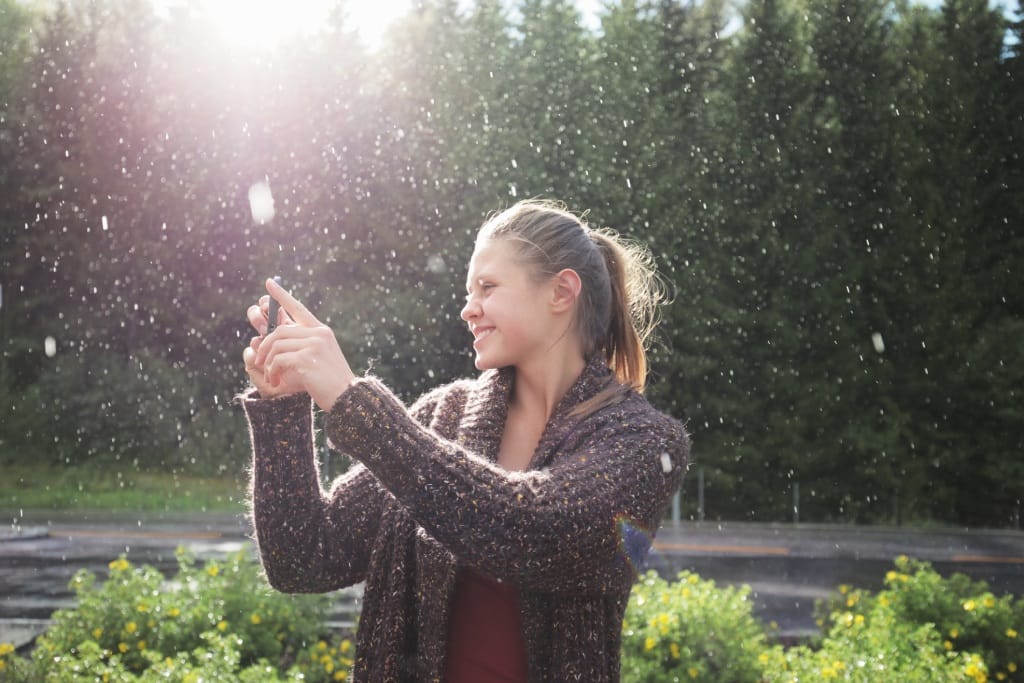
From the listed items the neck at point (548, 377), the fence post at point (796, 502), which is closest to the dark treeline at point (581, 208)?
the fence post at point (796, 502)

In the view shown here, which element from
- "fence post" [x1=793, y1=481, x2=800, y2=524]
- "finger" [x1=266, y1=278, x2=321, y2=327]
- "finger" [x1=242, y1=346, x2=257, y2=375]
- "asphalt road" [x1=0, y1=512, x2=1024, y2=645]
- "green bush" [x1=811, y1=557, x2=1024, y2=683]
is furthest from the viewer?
"fence post" [x1=793, y1=481, x2=800, y2=524]

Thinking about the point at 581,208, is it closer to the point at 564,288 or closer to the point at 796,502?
the point at 796,502

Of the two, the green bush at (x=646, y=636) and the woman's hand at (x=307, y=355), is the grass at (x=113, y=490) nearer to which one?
the green bush at (x=646, y=636)

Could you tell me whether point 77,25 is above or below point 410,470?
above

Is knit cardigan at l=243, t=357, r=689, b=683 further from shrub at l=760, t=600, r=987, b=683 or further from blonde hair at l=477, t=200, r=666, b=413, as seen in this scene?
shrub at l=760, t=600, r=987, b=683

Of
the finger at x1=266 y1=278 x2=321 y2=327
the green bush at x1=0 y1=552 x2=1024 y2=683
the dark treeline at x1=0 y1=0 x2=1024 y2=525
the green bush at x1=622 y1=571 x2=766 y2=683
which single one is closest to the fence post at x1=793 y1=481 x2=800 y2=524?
the dark treeline at x1=0 y1=0 x2=1024 y2=525

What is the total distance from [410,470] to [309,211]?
1506 centimetres

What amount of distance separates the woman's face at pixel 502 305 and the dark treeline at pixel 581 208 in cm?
1173

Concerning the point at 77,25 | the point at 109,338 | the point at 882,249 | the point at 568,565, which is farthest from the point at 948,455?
the point at 77,25

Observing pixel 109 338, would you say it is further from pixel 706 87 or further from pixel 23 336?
pixel 706 87

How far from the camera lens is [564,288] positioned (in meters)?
1.66

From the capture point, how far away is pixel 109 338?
17.4 m

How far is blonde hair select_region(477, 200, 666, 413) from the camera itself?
1.63 m

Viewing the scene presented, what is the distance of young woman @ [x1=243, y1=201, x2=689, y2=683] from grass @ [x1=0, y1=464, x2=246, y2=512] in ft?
45.5
